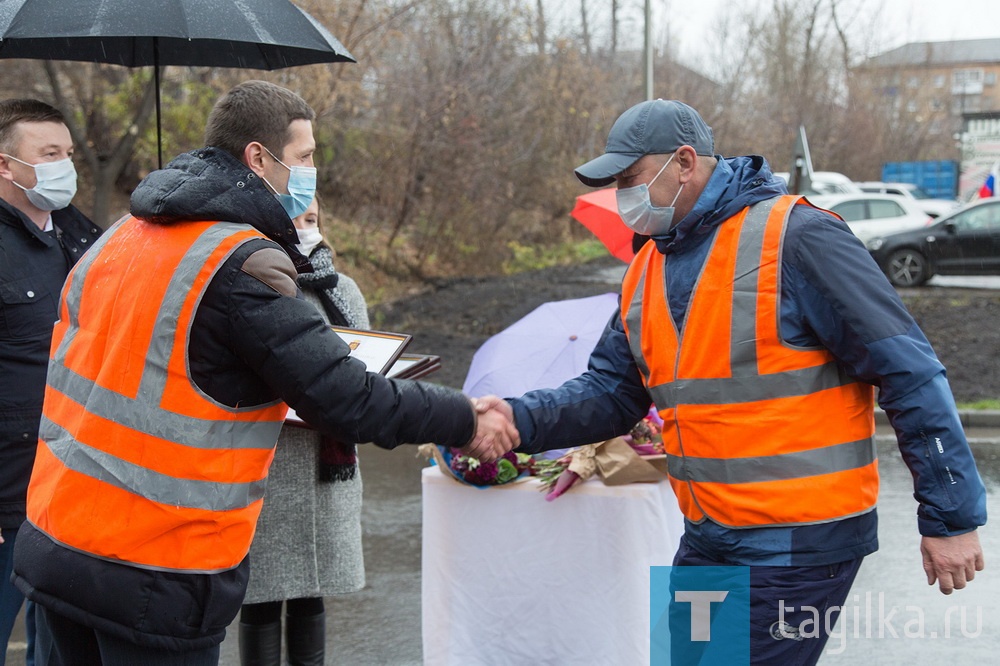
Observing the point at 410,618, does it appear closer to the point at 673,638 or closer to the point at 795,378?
the point at 673,638

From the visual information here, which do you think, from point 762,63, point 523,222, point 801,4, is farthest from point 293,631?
point 801,4

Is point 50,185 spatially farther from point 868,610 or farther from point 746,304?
point 868,610

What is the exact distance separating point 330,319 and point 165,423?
1488mm

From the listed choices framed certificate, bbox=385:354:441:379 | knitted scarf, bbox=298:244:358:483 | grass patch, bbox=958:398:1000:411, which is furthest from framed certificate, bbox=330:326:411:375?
grass patch, bbox=958:398:1000:411

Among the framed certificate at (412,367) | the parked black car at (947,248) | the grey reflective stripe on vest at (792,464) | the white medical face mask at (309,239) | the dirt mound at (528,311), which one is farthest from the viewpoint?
the parked black car at (947,248)

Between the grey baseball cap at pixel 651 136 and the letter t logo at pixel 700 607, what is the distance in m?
1.15

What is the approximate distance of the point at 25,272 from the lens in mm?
3379

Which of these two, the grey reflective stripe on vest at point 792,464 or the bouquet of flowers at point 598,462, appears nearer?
the grey reflective stripe on vest at point 792,464

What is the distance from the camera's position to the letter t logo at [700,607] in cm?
264

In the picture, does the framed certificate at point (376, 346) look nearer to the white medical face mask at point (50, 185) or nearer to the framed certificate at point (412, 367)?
the framed certificate at point (412, 367)

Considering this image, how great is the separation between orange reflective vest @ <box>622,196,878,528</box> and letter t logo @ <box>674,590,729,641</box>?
0.71 ft

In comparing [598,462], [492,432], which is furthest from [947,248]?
[492,432]

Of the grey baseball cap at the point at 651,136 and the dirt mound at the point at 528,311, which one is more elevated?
the grey baseball cap at the point at 651,136

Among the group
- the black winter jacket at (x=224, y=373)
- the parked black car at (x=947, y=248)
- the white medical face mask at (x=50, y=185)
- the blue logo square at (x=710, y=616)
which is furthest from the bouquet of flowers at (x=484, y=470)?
the parked black car at (x=947, y=248)
